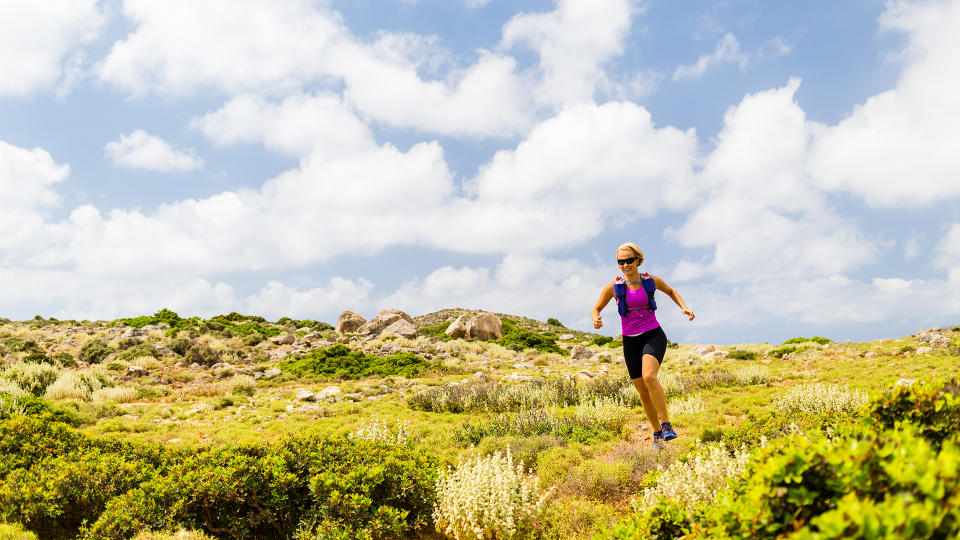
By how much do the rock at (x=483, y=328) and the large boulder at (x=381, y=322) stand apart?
161 inches

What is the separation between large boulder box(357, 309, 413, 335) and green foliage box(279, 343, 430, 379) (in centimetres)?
1196

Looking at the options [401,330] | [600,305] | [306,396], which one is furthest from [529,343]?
[600,305]

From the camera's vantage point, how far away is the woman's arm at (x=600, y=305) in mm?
7059

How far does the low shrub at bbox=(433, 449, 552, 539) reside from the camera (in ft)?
14.1

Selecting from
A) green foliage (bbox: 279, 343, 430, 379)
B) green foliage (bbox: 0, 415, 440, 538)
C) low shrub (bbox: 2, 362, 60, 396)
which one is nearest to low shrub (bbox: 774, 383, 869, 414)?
green foliage (bbox: 0, 415, 440, 538)

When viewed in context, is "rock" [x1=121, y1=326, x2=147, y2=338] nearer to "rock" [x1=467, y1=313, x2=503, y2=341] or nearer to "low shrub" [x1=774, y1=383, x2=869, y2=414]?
"rock" [x1=467, y1=313, x2=503, y2=341]

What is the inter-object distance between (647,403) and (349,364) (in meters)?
13.8

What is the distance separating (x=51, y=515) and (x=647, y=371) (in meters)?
6.58

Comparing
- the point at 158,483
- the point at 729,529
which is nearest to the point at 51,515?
the point at 158,483

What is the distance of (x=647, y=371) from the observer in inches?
244

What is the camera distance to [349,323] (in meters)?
35.5

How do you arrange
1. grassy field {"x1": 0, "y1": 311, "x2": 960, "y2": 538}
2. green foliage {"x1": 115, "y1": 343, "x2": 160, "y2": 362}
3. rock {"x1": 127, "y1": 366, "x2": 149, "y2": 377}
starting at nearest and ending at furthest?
1. grassy field {"x1": 0, "y1": 311, "x2": 960, "y2": 538}
2. rock {"x1": 127, "y1": 366, "x2": 149, "y2": 377}
3. green foliage {"x1": 115, "y1": 343, "x2": 160, "y2": 362}

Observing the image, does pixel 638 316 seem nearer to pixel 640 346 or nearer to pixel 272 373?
pixel 640 346

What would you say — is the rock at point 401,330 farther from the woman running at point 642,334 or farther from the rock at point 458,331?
the woman running at point 642,334
